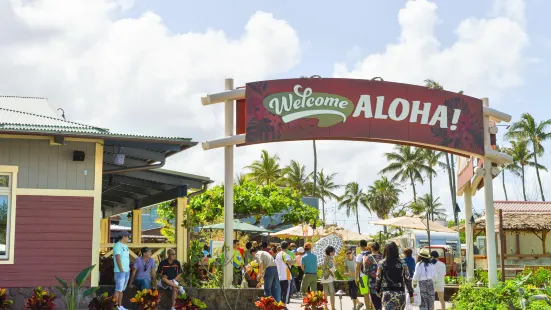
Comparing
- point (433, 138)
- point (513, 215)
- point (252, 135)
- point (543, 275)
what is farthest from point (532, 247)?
point (252, 135)

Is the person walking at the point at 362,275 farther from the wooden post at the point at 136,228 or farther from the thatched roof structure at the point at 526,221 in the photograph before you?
the thatched roof structure at the point at 526,221

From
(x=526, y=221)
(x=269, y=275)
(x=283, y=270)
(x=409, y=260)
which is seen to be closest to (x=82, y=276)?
(x=269, y=275)

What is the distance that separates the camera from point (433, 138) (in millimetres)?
19062

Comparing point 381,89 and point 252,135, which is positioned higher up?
point 381,89

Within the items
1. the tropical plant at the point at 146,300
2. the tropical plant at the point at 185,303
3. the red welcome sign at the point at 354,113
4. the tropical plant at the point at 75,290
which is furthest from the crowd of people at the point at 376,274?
the tropical plant at the point at 75,290

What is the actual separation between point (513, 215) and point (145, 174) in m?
26.8

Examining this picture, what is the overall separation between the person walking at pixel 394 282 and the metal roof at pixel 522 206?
30715 mm

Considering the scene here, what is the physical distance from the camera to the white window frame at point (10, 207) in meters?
14.4

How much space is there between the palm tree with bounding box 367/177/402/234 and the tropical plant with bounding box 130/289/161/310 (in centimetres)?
7531

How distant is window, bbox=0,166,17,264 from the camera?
14.4 metres

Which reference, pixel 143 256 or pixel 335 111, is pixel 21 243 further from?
pixel 335 111

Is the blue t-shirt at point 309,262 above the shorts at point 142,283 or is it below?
above

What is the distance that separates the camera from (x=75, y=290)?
47.6 ft

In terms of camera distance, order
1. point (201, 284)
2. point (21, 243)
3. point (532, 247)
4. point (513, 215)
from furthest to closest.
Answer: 1. point (532, 247)
2. point (513, 215)
3. point (201, 284)
4. point (21, 243)
